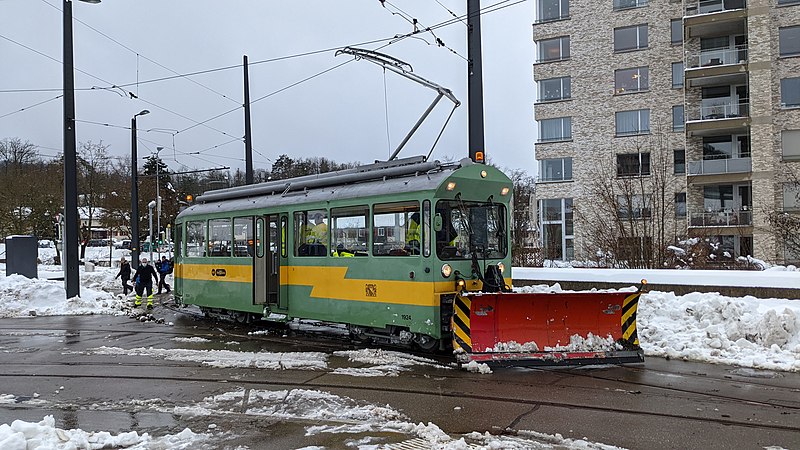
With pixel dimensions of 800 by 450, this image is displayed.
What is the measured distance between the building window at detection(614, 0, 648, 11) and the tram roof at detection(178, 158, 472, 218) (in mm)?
31084

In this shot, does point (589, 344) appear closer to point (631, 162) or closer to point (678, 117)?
point (631, 162)

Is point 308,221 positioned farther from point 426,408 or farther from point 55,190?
point 55,190

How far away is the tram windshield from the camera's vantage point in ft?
35.3

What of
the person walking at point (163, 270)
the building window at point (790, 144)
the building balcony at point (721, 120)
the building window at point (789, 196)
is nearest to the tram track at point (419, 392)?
the person walking at point (163, 270)

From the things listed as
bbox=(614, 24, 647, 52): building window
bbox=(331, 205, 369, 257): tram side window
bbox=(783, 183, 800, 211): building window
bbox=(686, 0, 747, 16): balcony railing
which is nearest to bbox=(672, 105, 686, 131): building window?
bbox=(614, 24, 647, 52): building window

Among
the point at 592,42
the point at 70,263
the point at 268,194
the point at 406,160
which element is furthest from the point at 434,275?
the point at 592,42

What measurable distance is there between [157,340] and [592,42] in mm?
33782

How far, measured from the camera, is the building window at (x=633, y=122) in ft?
127

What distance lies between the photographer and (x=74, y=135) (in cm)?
2103

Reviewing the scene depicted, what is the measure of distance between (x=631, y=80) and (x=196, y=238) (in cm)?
3023

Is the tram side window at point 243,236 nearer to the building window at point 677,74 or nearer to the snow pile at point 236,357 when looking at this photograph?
the snow pile at point 236,357

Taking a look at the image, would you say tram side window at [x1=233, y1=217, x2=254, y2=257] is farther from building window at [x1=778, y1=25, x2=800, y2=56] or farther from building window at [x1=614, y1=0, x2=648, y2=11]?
building window at [x1=614, y1=0, x2=648, y2=11]

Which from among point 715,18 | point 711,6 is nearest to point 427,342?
point 715,18

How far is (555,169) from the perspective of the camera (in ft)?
133
